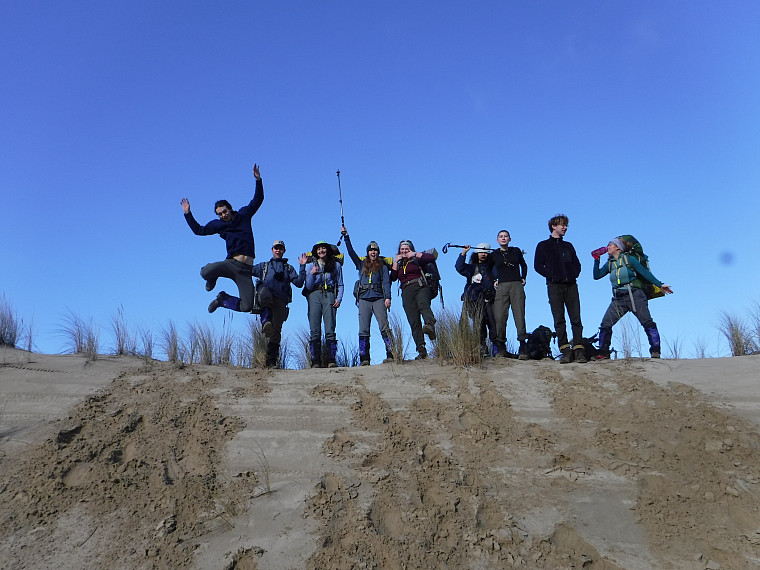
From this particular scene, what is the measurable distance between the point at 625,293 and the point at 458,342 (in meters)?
2.15

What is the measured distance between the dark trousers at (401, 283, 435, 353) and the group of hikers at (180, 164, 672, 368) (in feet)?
0.04

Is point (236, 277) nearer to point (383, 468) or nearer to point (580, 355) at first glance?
point (383, 468)

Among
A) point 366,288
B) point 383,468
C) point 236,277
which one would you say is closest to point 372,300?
point 366,288

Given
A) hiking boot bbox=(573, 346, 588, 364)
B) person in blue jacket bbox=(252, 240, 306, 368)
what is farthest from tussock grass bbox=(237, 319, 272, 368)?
hiking boot bbox=(573, 346, 588, 364)

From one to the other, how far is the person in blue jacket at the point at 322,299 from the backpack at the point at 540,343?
98.2 inches

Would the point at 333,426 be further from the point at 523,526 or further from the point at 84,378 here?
the point at 84,378

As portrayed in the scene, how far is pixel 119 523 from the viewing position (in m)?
4.04

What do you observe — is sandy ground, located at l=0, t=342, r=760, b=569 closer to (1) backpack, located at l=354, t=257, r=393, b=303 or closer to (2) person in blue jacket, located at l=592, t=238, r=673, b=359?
(2) person in blue jacket, located at l=592, t=238, r=673, b=359

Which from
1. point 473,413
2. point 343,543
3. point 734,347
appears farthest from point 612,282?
point 343,543

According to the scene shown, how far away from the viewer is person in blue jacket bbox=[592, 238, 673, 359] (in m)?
7.15

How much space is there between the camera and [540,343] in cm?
795

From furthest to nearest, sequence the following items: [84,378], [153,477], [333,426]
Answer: [84,378]
[333,426]
[153,477]

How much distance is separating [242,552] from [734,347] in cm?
713

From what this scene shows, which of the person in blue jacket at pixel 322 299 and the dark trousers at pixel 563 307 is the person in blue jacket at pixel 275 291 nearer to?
the person in blue jacket at pixel 322 299
